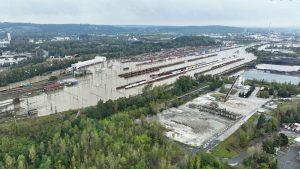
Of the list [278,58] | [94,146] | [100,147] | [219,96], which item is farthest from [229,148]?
[278,58]

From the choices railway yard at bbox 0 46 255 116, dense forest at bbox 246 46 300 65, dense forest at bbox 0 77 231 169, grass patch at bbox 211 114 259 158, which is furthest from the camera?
dense forest at bbox 246 46 300 65

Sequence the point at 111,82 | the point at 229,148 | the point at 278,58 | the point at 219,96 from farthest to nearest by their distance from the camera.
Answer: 1. the point at 278,58
2. the point at 111,82
3. the point at 219,96
4. the point at 229,148

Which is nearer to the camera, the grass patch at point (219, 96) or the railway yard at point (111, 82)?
the railway yard at point (111, 82)

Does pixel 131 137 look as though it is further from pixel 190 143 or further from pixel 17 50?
pixel 17 50

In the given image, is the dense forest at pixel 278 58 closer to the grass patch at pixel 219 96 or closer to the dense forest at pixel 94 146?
the grass patch at pixel 219 96

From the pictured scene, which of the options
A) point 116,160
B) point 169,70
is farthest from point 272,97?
point 116,160

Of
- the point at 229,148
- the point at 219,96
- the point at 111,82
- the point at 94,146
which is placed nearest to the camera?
the point at 94,146

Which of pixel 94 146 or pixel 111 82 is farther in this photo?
pixel 111 82

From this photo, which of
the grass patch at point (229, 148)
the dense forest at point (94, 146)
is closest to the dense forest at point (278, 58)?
the grass patch at point (229, 148)

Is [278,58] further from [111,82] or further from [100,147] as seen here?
[100,147]

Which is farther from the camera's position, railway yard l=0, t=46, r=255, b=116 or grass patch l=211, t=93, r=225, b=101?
grass patch l=211, t=93, r=225, b=101

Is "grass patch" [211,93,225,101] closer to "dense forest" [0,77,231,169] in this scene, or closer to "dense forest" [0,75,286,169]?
"dense forest" [0,75,286,169]

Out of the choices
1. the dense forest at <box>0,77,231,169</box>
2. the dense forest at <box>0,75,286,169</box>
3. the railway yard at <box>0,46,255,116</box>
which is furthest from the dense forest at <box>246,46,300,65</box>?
the dense forest at <box>0,77,231,169</box>
